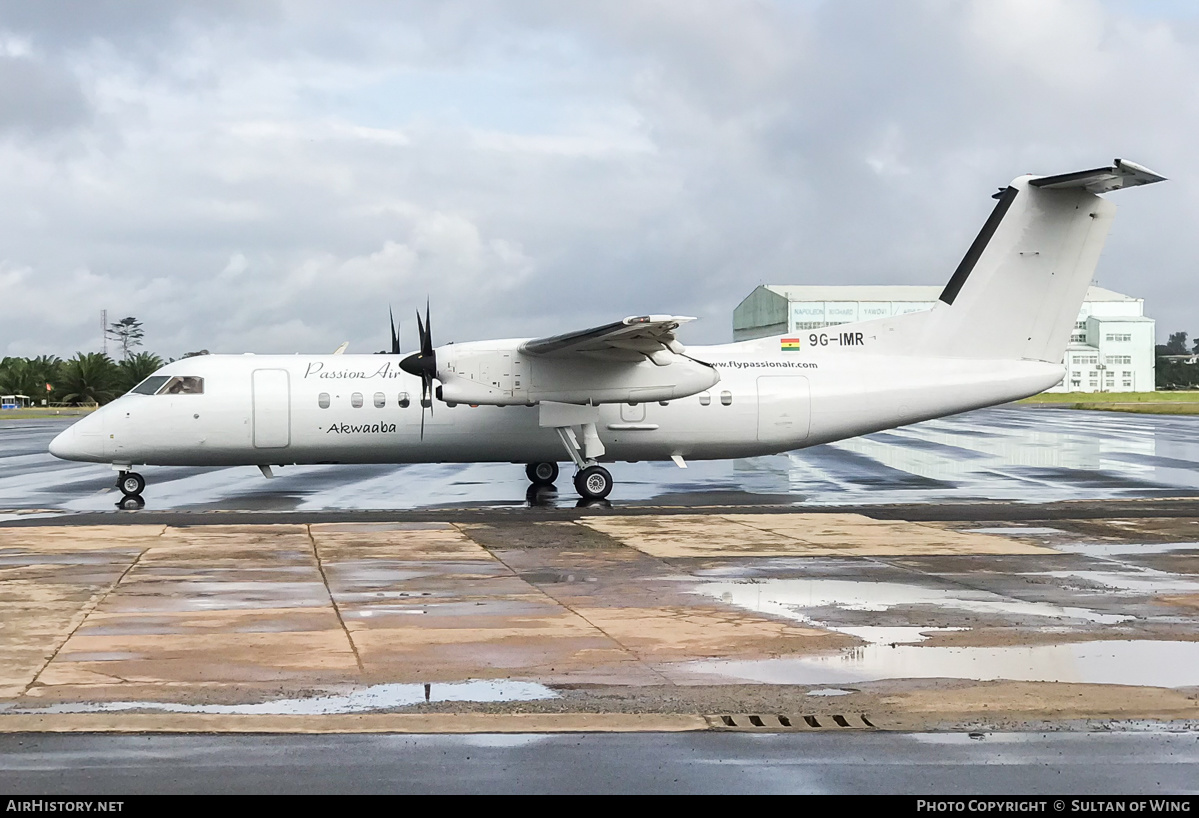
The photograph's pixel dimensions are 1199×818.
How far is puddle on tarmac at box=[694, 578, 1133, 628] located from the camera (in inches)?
412

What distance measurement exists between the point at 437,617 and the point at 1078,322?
4924 inches

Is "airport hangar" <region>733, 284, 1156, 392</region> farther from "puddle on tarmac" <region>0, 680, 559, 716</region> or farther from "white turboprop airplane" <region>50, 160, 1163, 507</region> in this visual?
"puddle on tarmac" <region>0, 680, 559, 716</region>

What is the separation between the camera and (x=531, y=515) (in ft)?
65.8

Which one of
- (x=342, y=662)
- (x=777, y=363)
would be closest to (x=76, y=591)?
(x=342, y=662)

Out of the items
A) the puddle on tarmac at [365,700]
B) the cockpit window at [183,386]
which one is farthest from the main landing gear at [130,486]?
the puddle on tarmac at [365,700]

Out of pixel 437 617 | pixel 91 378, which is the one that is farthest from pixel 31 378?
pixel 437 617

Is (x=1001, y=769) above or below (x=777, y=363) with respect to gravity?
below

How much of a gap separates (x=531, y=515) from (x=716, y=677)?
473 inches

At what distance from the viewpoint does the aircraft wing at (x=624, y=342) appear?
20205 millimetres

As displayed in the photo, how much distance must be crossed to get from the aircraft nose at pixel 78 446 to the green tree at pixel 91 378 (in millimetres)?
68665

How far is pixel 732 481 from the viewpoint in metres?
28.4

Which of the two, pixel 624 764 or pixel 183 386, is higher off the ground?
pixel 183 386

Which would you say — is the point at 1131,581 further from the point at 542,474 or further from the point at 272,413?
the point at 272,413

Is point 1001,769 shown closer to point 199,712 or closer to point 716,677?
point 716,677
